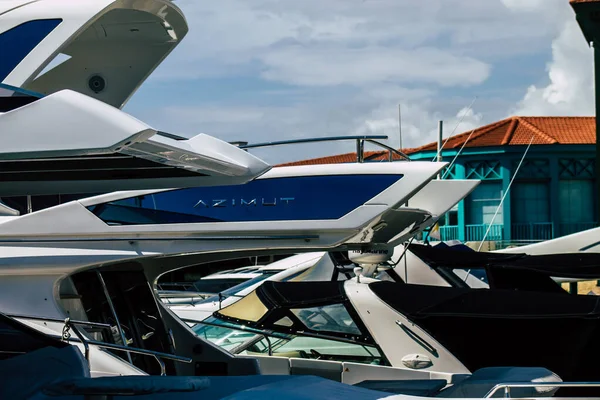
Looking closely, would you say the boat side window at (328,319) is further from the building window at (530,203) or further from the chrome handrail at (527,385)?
the building window at (530,203)

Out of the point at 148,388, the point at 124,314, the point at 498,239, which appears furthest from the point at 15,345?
the point at 498,239

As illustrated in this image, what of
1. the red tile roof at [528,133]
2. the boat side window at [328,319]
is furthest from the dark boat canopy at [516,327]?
the red tile roof at [528,133]

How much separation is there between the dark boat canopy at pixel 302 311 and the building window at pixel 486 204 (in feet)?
82.1

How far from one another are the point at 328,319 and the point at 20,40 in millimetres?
3411

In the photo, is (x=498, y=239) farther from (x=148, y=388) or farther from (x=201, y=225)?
(x=148, y=388)

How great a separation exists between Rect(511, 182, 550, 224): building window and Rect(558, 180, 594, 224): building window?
1.83 ft

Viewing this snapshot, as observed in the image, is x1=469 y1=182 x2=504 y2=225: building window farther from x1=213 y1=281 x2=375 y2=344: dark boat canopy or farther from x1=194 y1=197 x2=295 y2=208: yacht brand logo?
x1=194 y1=197 x2=295 y2=208: yacht brand logo

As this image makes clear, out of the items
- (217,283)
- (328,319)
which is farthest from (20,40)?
(217,283)

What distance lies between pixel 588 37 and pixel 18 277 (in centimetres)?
2209

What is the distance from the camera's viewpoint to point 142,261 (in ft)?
20.4

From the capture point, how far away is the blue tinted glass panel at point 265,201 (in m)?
6.32

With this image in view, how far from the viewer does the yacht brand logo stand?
6.55 meters

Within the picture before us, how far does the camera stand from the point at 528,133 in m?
35.0

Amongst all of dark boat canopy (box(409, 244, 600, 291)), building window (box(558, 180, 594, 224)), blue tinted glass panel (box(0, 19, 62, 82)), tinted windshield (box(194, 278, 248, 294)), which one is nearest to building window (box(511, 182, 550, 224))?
building window (box(558, 180, 594, 224))
